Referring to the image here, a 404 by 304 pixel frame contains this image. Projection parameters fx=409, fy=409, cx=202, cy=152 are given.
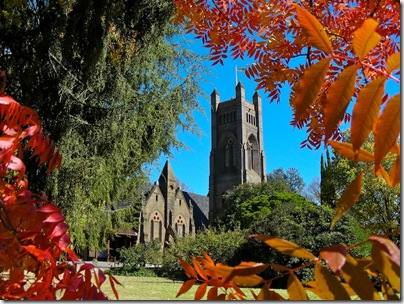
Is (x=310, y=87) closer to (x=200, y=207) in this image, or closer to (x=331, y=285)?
(x=331, y=285)

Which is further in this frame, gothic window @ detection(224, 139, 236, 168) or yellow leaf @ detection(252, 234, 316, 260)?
gothic window @ detection(224, 139, 236, 168)

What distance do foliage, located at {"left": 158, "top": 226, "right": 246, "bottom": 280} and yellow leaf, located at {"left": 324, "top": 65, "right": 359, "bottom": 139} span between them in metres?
11.1

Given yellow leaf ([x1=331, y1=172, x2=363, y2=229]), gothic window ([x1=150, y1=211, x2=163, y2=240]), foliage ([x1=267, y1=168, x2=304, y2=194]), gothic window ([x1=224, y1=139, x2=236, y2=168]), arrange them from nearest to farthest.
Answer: yellow leaf ([x1=331, y1=172, x2=363, y2=229]) < gothic window ([x1=150, y1=211, x2=163, y2=240]) < foliage ([x1=267, y1=168, x2=304, y2=194]) < gothic window ([x1=224, y1=139, x2=236, y2=168])

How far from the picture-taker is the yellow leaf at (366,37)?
1.27 feet

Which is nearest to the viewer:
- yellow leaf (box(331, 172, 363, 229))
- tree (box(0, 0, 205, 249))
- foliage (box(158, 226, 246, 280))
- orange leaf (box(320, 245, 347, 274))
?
orange leaf (box(320, 245, 347, 274))

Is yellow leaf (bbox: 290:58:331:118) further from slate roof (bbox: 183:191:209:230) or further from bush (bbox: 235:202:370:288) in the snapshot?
slate roof (bbox: 183:191:209:230)

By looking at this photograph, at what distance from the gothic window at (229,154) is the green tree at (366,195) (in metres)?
22.5

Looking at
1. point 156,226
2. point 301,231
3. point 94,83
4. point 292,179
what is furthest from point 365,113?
point 292,179

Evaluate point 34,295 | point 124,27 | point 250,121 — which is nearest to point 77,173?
point 124,27

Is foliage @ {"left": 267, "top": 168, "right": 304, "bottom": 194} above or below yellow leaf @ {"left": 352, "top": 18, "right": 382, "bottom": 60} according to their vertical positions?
above

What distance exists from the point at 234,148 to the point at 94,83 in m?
37.7

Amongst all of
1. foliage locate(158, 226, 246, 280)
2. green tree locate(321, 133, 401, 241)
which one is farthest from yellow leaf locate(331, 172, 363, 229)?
foliage locate(158, 226, 246, 280)

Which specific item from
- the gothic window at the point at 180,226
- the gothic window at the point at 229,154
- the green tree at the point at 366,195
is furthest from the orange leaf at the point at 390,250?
the gothic window at the point at 229,154

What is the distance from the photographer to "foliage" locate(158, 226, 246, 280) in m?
11.6
